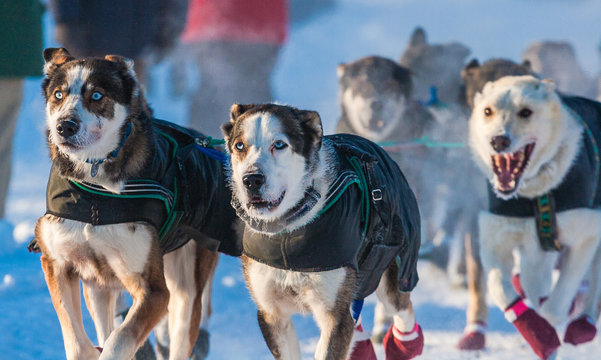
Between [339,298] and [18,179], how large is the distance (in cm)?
660

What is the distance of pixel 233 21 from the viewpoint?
9.05m

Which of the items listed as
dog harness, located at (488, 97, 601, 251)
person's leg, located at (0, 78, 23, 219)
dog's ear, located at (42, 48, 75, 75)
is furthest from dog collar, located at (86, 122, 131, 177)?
person's leg, located at (0, 78, 23, 219)

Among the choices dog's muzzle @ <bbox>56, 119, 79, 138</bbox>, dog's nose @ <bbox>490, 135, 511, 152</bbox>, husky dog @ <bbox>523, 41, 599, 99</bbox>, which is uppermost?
dog's muzzle @ <bbox>56, 119, 79, 138</bbox>

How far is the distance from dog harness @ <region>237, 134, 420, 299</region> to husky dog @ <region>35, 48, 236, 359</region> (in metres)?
0.41

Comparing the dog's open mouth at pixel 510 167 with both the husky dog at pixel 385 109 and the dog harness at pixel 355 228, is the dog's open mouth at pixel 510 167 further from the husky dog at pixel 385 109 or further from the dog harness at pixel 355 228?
the husky dog at pixel 385 109

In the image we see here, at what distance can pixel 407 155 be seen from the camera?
5641 millimetres

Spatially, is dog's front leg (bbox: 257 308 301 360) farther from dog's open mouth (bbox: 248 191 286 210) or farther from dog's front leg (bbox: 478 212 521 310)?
dog's front leg (bbox: 478 212 521 310)

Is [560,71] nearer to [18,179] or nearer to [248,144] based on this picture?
[18,179]

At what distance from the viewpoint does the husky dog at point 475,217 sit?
4746 millimetres

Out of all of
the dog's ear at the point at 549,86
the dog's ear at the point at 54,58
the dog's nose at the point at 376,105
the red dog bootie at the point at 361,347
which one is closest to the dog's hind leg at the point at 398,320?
the red dog bootie at the point at 361,347

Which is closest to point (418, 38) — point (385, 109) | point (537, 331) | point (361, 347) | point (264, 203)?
point (385, 109)

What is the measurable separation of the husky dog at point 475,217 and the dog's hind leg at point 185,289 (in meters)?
1.51

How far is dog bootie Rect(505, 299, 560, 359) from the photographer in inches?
151

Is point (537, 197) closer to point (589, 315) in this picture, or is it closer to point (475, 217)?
point (589, 315)
